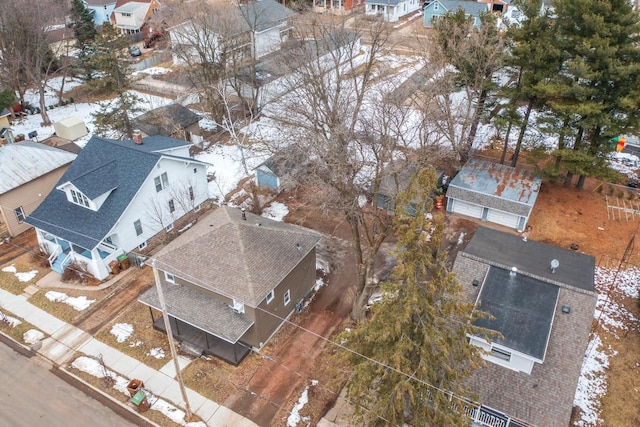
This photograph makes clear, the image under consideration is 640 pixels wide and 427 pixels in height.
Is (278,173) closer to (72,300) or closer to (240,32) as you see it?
(72,300)

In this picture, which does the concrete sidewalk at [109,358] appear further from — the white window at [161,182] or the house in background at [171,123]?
the house in background at [171,123]

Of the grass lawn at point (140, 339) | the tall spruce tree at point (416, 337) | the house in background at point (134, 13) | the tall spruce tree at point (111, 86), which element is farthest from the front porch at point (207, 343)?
the house in background at point (134, 13)

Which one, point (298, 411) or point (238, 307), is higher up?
point (238, 307)

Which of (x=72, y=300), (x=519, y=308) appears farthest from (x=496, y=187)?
(x=72, y=300)

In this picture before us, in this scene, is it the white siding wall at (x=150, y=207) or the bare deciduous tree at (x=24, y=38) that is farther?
the bare deciduous tree at (x=24, y=38)

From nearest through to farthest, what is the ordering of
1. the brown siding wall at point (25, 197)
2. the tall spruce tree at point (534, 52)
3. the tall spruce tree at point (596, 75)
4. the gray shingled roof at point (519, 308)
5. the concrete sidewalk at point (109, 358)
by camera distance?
the gray shingled roof at point (519, 308), the concrete sidewalk at point (109, 358), the tall spruce tree at point (596, 75), the tall spruce tree at point (534, 52), the brown siding wall at point (25, 197)

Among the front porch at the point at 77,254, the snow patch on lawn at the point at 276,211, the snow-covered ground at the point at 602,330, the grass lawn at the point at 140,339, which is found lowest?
the snow-covered ground at the point at 602,330

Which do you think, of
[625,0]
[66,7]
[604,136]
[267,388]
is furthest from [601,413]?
[66,7]
